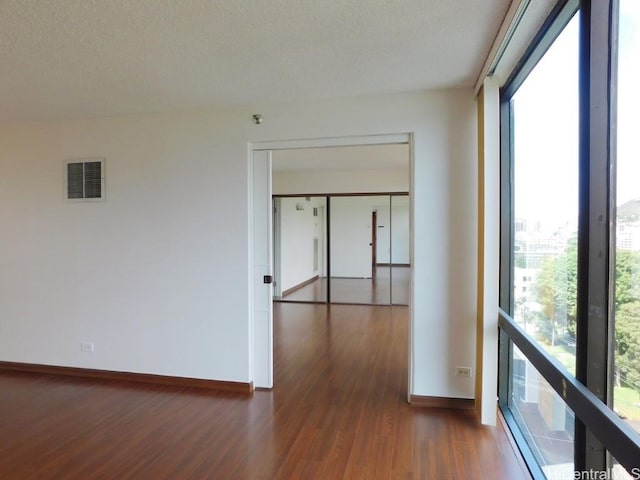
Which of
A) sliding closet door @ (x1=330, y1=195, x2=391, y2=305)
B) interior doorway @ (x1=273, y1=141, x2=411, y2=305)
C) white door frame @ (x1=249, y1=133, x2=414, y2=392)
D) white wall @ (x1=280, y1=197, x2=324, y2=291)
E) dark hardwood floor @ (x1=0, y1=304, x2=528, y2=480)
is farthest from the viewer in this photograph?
white wall @ (x1=280, y1=197, x2=324, y2=291)

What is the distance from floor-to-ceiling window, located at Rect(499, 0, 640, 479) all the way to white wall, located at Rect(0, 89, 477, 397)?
55 centimetres

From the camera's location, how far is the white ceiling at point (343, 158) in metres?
5.14

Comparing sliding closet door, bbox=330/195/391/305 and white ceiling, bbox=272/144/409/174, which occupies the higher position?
white ceiling, bbox=272/144/409/174

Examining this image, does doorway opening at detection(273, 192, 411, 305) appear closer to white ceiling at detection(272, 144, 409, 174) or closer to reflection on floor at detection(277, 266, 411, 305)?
reflection on floor at detection(277, 266, 411, 305)

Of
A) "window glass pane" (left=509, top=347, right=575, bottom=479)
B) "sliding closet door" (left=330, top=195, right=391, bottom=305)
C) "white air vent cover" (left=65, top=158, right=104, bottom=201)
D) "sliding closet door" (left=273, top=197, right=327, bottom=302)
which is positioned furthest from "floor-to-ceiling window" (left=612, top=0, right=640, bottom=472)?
"sliding closet door" (left=273, top=197, right=327, bottom=302)

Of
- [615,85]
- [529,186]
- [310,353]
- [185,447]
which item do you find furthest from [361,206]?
[615,85]

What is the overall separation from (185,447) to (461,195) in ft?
8.78

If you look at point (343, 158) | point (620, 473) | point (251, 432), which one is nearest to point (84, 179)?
point (251, 432)

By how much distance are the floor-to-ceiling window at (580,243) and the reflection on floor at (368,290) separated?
4.61 metres

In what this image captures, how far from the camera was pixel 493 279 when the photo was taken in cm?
265

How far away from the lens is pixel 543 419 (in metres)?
2.12

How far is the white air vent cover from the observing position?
3.62m

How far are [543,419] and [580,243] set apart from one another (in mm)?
1201

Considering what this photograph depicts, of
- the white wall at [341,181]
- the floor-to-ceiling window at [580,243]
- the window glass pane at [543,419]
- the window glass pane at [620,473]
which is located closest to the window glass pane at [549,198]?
the floor-to-ceiling window at [580,243]
